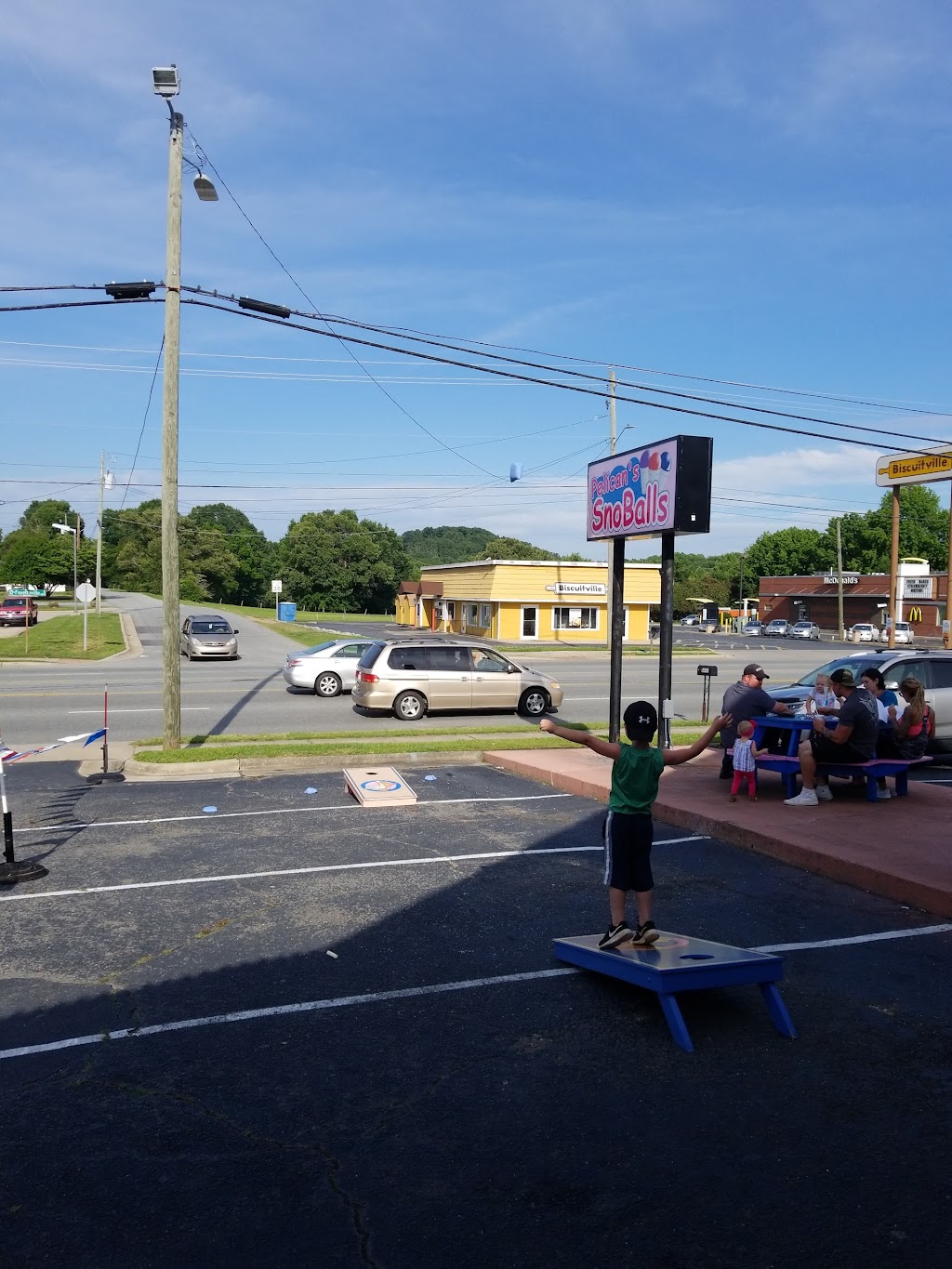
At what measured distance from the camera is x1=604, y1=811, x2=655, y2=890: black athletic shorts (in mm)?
6203

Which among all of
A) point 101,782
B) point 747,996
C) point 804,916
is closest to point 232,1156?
point 747,996

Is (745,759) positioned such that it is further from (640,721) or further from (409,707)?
(409,707)

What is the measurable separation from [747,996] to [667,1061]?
1102 millimetres

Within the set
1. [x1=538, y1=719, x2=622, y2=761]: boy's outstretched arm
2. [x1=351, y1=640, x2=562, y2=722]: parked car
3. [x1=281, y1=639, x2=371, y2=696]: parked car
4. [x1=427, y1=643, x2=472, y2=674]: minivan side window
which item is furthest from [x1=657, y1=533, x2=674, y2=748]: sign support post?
[x1=281, y1=639, x2=371, y2=696]: parked car

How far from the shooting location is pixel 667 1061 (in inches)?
203

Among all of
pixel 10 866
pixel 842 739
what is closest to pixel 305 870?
pixel 10 866

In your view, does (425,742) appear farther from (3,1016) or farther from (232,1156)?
(232,1156)

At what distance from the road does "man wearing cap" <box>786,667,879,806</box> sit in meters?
9.28

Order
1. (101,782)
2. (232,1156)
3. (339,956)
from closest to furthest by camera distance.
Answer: (232,1156)
(339,956)
(101,782)

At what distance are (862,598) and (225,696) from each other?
78710mm

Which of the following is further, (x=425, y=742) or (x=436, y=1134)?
(x=425, y=742)

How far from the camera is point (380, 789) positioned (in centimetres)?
1186

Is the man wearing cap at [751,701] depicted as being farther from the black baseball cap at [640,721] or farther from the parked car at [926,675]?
the black baseball cap at [640,721]

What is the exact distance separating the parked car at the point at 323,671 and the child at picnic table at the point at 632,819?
19.0 metres
